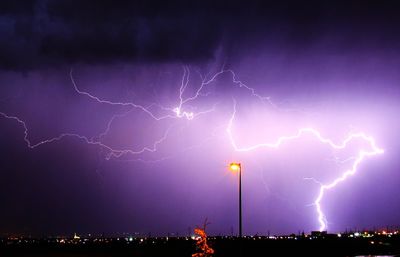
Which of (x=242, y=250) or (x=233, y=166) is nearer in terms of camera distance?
(x=233, y=166)

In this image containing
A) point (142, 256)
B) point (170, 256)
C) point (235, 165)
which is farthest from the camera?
point (142, 256)

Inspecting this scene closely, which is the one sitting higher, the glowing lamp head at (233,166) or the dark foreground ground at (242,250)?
the glowing lamp head at (233,166)

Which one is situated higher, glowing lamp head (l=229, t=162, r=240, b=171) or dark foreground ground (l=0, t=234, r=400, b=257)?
glowing lamp head (l=229, t=162, r=240, b=171)

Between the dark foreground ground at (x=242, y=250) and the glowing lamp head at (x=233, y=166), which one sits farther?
the dark foreground ground at (x=242, y=250)

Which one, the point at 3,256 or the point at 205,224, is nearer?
the point at 205,224

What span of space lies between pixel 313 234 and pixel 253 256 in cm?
9074

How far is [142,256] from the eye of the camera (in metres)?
54.7

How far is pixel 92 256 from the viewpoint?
56750 millimetres

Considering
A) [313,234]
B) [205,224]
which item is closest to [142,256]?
A: [205,224]

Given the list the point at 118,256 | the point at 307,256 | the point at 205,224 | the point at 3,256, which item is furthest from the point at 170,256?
the point at 205,224

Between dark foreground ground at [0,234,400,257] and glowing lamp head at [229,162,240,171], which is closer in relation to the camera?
glowing lamp head at [229,162,240,171]

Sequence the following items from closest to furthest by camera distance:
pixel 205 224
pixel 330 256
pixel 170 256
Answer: pixel 205 224, pixel 330 256, pixel 170 256

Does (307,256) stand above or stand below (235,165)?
below

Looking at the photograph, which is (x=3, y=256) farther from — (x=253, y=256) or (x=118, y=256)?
(x=253, y=256)
